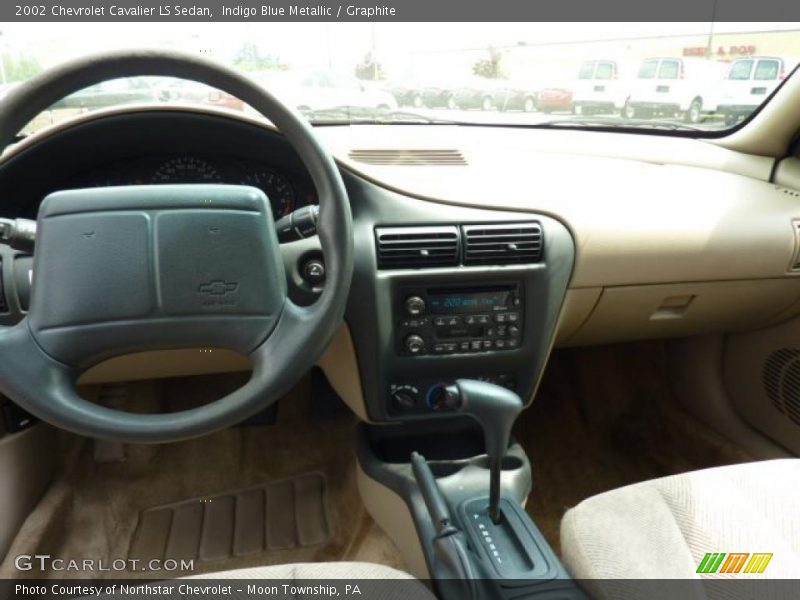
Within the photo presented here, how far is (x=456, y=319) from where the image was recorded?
1.35 m

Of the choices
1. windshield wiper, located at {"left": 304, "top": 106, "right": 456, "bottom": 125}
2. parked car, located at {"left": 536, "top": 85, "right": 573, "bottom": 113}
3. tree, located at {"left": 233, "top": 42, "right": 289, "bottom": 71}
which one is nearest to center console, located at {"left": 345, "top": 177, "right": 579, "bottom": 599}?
tree, located at {"left": 233, "top": 42, "right": 289, "bottom": 71}

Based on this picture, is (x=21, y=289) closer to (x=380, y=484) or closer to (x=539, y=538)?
(x=380, y=484)

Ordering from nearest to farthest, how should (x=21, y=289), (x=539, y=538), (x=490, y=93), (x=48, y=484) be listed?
(x=21, y=289)
(x=539, y=538)
(x=490, y=93)
(x=48, y=484)

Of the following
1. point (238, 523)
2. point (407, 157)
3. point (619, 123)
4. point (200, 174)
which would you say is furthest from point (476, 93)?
point (238, 523)

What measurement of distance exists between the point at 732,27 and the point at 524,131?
1.83ft

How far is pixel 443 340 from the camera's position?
1.37m

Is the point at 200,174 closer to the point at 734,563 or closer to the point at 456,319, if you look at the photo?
the point at 456,319

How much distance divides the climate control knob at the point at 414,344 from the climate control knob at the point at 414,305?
0.06 meters

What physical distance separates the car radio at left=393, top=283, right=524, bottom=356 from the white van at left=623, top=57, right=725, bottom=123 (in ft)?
2.56

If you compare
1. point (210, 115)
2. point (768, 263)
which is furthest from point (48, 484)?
point (768, 263)

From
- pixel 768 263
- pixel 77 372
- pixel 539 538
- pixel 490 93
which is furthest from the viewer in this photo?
pixel 490 93

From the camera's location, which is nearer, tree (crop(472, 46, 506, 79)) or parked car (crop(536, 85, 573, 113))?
tree (crop(472, 46, 506, 79))

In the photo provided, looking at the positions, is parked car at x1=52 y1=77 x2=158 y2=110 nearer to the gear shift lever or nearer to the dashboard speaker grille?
the gear shift lever

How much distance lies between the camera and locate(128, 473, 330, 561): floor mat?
5.63 ft
